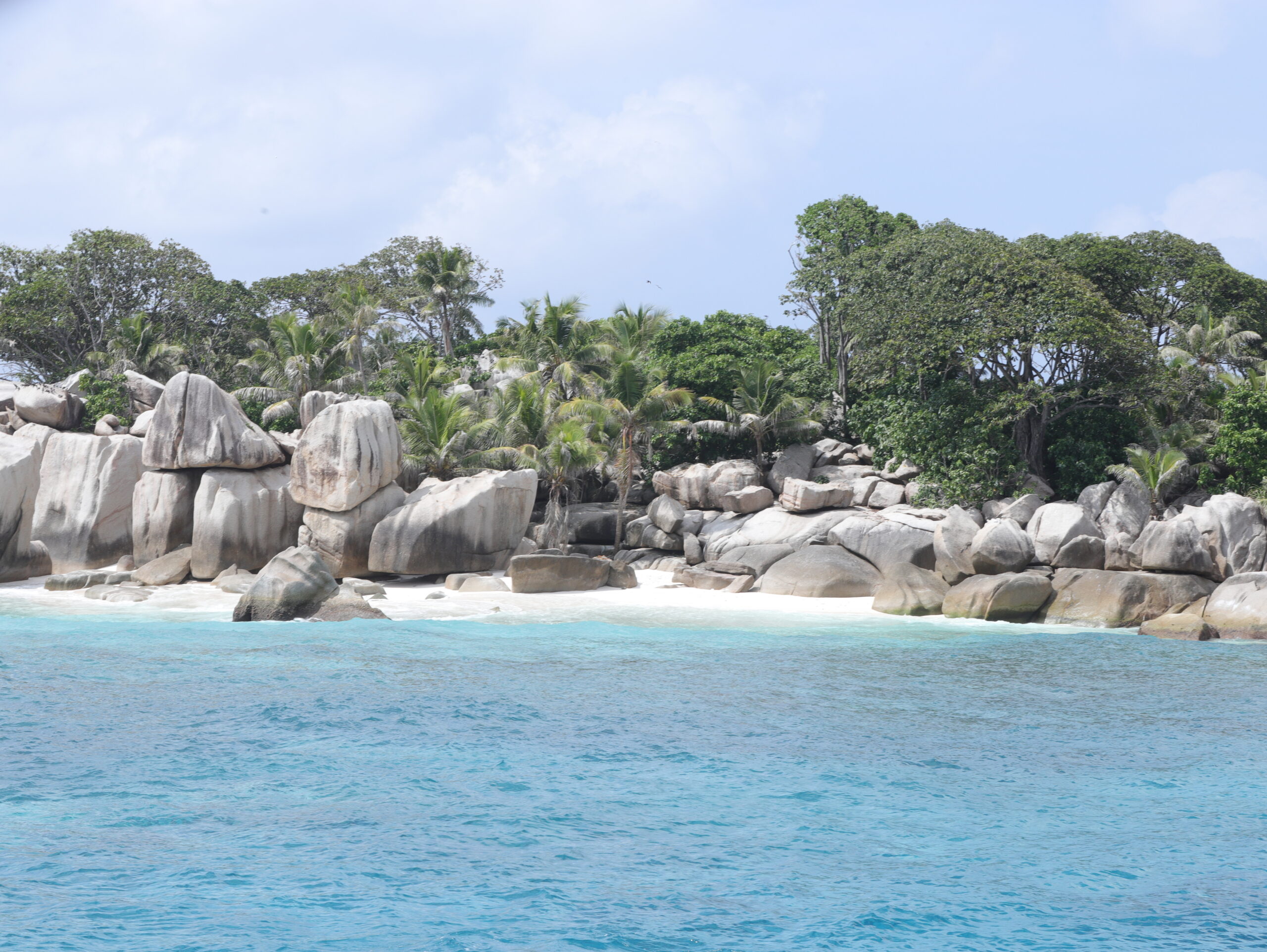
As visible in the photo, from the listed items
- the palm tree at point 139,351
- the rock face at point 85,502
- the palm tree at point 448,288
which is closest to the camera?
the rock face at point 85,502

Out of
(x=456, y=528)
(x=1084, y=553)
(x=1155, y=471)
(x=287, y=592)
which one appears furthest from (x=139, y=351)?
(x=1155, y=471)

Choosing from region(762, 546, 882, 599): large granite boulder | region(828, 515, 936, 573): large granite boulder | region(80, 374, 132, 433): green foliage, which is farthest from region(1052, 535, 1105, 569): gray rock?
region(80, 374, 132, 433): green foliage

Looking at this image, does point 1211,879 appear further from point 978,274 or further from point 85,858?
point 978,274

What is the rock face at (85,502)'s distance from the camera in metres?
25.8

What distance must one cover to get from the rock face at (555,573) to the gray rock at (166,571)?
25.4 ft

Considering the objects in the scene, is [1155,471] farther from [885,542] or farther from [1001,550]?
[885,542]

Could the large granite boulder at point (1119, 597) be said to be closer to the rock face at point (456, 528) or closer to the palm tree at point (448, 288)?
the rock face at point (456, 528)

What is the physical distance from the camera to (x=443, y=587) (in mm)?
24375

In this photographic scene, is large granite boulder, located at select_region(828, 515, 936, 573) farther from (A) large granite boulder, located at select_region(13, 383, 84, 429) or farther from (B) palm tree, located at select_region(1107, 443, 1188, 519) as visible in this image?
(A) large granite boulder, located at select_region(13, 383, 84, 429)

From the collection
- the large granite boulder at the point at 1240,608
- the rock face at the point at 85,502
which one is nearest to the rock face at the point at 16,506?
the rock face at the point at 85,502

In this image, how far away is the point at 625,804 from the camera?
353 inches

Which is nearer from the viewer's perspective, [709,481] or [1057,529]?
[1057,529]

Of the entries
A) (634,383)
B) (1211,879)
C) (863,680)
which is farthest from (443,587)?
(1211,879)

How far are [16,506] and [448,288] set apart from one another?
2712 centimetres
